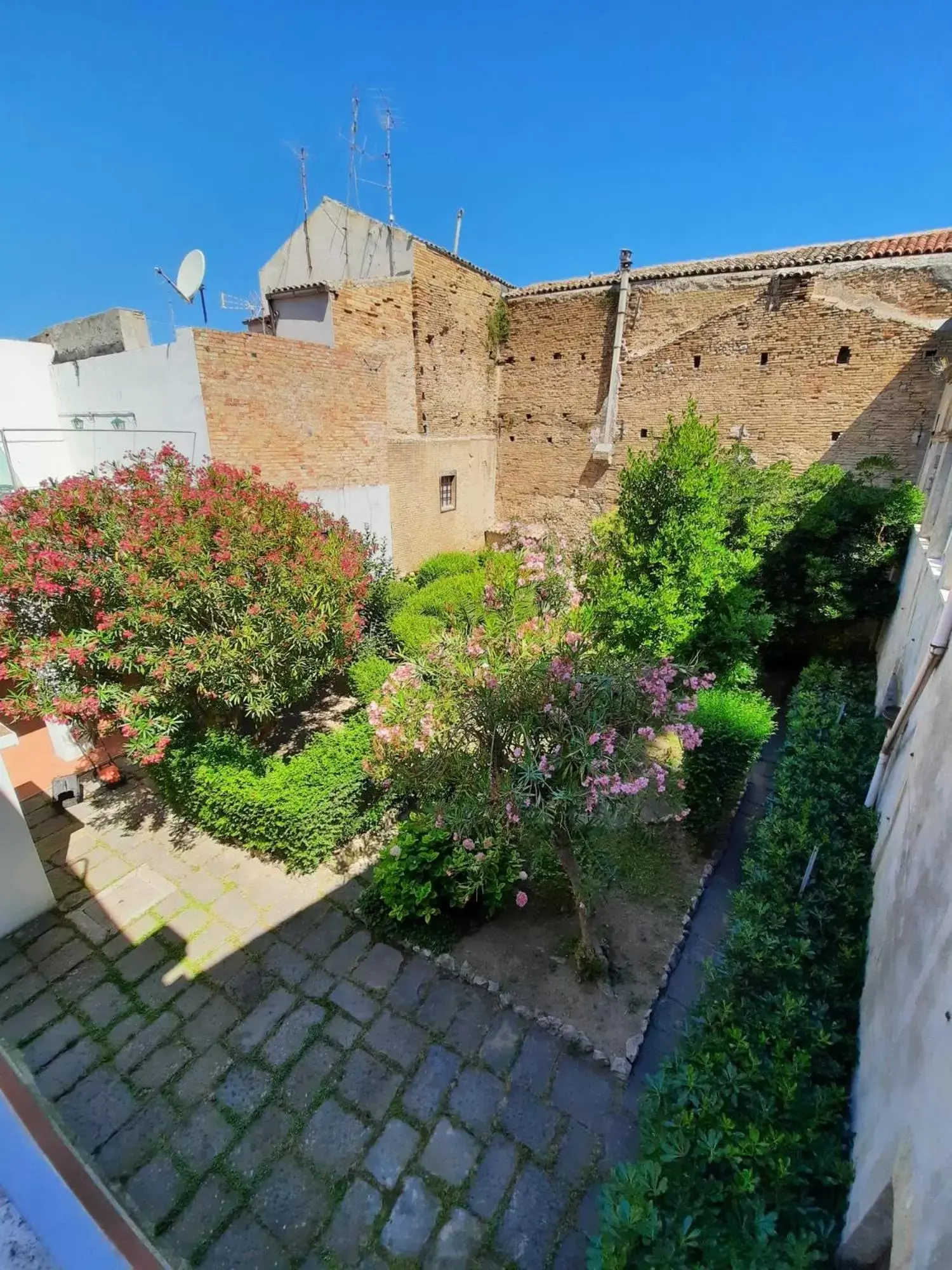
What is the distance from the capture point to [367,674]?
26.3ft

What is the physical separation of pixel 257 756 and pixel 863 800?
6.26 meters

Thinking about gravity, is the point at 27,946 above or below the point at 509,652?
below

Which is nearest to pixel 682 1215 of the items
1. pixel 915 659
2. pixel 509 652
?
pixel 509 652

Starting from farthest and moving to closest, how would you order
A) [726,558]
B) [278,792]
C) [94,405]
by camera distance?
[94,405] → [726,558] → [278,792]

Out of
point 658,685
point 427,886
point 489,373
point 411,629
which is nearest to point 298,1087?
point 427,886

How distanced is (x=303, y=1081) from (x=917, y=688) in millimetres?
5537

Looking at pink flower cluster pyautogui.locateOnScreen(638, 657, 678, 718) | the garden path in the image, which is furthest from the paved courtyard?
pink flower cluster pyautogui.locateOnScreen(638, 657, 678, 718)

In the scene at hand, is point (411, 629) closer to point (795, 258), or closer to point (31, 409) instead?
point (31, 409)

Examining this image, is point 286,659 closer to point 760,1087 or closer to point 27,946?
point 27,946

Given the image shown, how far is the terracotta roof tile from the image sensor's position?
1112 cm

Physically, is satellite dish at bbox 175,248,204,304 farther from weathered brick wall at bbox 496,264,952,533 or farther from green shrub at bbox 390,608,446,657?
weathered brick wall at bbox 496,264,952,533

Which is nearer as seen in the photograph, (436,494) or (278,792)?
(278,792)

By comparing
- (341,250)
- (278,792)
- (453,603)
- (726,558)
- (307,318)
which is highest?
(341,250)

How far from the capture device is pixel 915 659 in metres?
5.27
